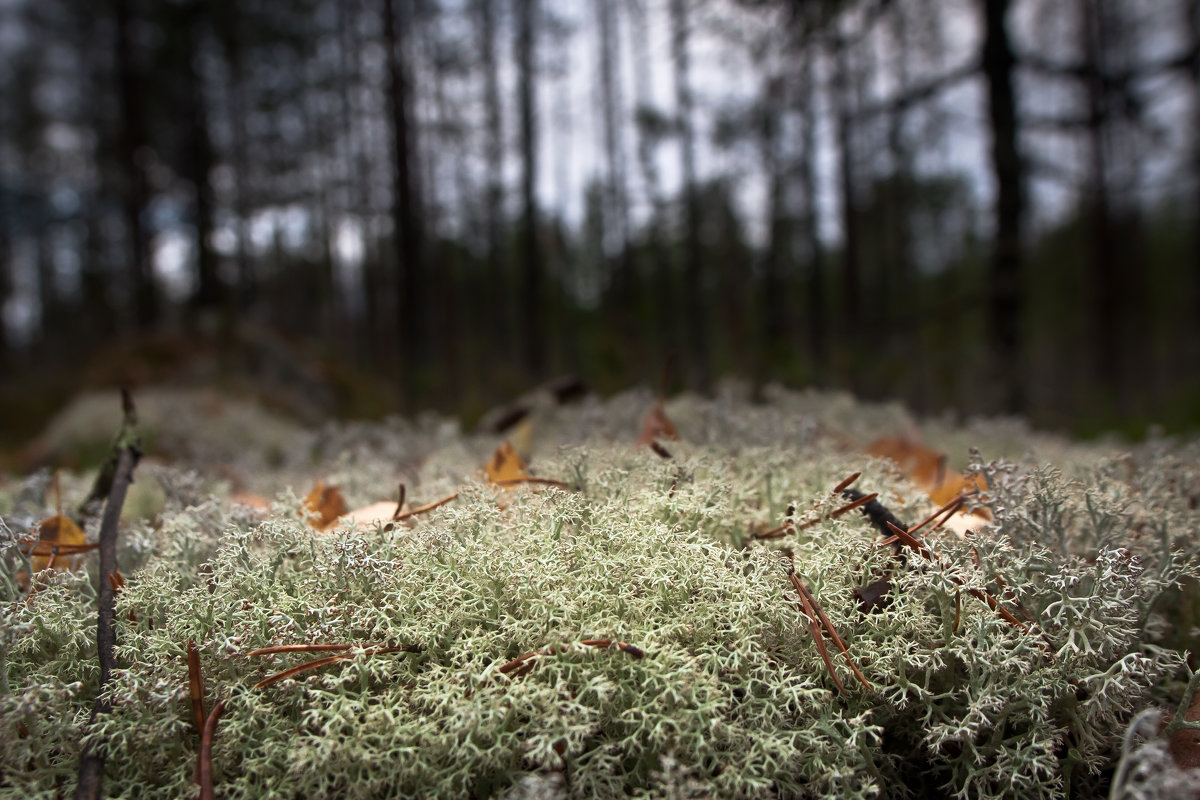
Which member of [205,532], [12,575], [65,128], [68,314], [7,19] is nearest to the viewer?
[12,575]

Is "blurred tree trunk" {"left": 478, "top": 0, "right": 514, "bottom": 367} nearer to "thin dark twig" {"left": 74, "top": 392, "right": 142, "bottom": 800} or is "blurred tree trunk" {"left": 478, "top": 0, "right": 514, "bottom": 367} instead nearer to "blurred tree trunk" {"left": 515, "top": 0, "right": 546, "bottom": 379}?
"blurred tree trunk" {"left": 515, "top": 0, "right": 546, "bottom": 379}

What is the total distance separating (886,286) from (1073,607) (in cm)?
1971

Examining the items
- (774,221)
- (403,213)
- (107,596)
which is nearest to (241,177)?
(403,213)

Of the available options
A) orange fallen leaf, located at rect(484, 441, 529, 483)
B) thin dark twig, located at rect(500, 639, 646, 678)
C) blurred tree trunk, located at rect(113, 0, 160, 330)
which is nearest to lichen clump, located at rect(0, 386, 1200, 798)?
thin dark twig, located at rect(500, 639, 646, 678)

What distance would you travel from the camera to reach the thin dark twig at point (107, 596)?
864 millimetres

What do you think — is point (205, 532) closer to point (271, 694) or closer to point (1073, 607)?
point (271, 694)

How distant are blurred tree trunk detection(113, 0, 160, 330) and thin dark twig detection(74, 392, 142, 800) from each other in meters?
11.7

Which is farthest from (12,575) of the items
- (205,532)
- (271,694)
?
(271,694)

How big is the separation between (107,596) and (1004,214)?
4.93m

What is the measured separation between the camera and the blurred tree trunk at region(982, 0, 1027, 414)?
4160 mm

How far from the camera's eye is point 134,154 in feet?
37.2

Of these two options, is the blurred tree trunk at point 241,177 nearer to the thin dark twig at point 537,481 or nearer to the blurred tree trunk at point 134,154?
the blurred tree trunk at point 134,154

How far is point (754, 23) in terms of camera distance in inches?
184

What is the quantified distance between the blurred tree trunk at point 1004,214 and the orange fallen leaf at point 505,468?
13.1 feet
